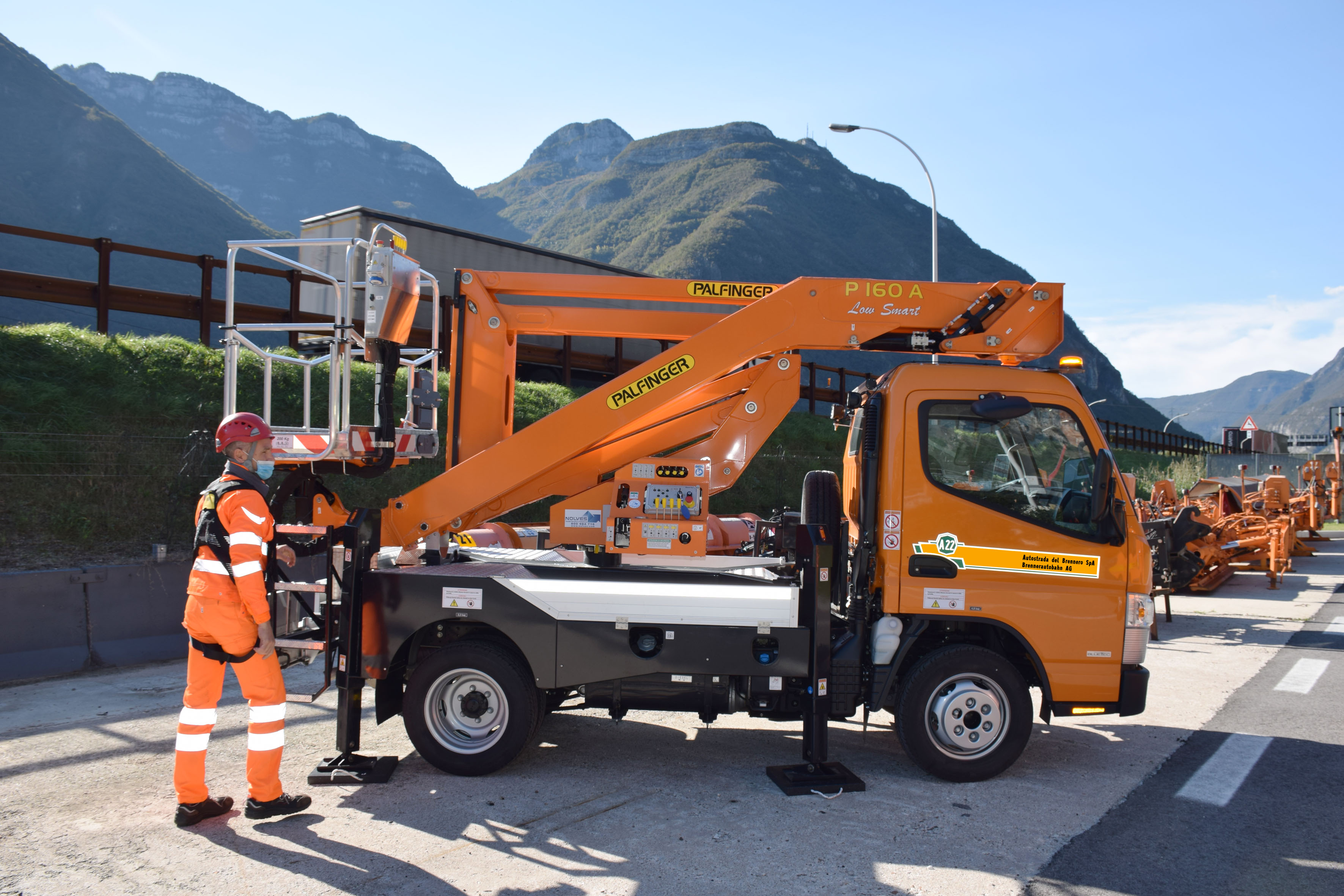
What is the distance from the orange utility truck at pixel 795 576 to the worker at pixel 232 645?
1.39ft

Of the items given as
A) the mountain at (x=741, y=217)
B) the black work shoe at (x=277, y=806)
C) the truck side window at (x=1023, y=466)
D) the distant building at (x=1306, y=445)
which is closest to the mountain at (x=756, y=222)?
the mountain at (x=741, y=217)

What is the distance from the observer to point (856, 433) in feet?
20.0

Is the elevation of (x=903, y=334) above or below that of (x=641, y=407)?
above

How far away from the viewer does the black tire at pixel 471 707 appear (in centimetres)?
522

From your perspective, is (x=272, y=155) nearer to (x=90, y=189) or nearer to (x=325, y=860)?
(x=90, y=189)

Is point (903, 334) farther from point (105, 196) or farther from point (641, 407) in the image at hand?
point (105, 196)

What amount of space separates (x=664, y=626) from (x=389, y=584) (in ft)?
5.69

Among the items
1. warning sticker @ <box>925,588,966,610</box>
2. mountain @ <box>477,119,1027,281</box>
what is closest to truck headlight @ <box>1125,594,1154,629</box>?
warning sticker @ <box>925,588,966,610</box>

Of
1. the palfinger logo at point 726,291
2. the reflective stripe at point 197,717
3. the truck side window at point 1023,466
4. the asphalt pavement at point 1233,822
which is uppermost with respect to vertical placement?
the palfinger logo at point 726,291

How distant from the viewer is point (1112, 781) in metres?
5.42

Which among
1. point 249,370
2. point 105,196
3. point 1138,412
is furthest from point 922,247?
point 249,370

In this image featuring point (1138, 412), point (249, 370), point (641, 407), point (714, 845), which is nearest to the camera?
point (714, 845)

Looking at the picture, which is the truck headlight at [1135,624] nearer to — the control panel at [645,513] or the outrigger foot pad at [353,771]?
the control panel at [645,513]

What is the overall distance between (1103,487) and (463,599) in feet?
12.8
